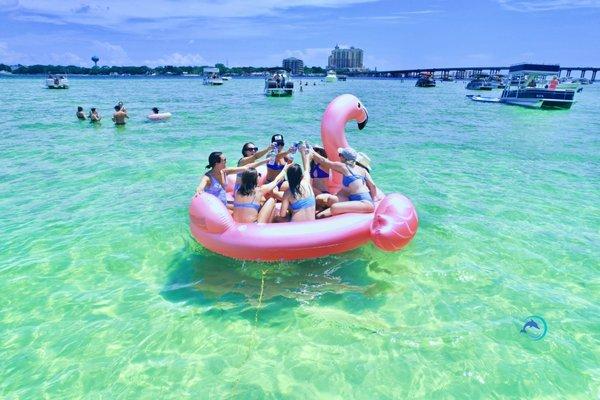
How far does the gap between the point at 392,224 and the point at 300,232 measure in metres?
0.98

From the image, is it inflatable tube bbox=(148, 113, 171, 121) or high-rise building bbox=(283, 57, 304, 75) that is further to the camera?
high-rise building bbox=(283, 57, 304, 75)

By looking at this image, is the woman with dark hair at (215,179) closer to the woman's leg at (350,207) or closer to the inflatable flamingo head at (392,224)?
the woman's leg at (350,207)

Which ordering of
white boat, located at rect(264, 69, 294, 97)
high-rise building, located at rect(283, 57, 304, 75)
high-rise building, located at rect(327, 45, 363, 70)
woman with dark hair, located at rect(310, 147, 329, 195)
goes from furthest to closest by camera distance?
A: high-rise building, located at rect(327, 45, 363, 70), high-rise building, located at rect(283, 57, 304, 75), white boat, located at rect(264, 69, 294, 97), woman with dark hair, located at rect(310, 147, 329, 195)

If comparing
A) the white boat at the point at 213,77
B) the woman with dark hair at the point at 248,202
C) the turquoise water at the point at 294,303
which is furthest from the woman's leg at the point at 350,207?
the white boat at the point at 213,77

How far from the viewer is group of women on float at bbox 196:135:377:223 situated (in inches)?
178

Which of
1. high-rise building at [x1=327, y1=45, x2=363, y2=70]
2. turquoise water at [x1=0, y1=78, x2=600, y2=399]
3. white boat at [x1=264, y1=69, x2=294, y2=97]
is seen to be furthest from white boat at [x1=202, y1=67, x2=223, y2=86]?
high-rise building at [x1=327, y1=45, x2=363, y2=70]

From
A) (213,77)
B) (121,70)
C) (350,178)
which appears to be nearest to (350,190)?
(350,178)

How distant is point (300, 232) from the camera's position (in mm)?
4262

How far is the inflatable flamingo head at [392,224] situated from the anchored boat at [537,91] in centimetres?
2609

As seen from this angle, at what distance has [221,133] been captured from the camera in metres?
15.3

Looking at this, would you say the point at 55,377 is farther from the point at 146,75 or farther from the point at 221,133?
the point at 146,75

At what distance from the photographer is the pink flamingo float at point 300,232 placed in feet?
13.9

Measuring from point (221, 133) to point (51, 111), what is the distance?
39.1 ft

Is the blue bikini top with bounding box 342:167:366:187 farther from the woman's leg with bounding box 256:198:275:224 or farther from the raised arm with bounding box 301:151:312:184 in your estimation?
the woman's leg with bounding box 256:198:275:224
